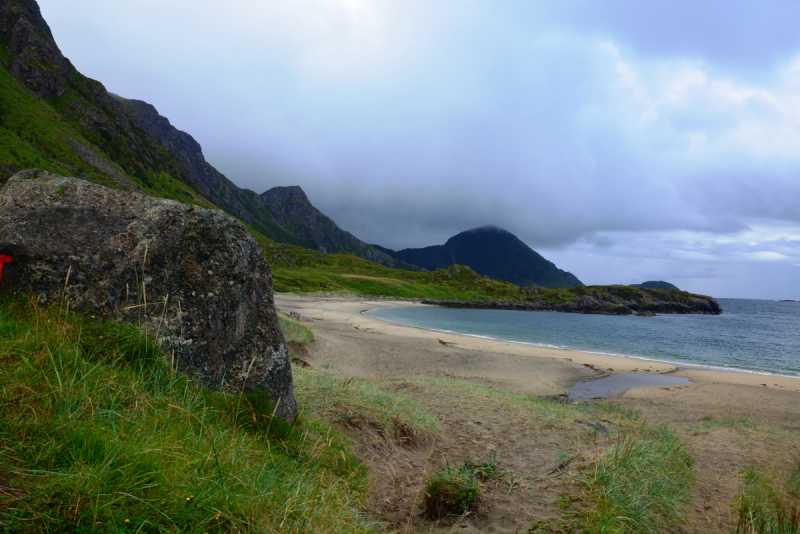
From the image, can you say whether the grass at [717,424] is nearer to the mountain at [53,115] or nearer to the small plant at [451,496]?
the small plant at [451,496]

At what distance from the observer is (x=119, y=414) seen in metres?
3.05

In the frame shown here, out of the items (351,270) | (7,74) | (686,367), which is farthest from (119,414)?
(7,74)

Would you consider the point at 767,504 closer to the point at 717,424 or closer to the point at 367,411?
the point at 367,411

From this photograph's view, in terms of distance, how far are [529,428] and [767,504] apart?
4281mm

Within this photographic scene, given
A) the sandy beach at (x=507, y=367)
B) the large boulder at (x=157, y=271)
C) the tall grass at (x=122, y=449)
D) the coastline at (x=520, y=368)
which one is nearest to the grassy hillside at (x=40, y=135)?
the sandy beach at (x=507, y=367)

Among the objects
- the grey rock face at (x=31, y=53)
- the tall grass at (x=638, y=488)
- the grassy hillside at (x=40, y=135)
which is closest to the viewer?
the tall grass at (x=638, y=488)

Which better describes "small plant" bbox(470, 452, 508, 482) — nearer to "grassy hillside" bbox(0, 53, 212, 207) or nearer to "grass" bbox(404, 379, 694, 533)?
"grass" bbox(404, 379, 694, 533)

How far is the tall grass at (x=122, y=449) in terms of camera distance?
2.10m

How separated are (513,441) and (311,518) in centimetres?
647

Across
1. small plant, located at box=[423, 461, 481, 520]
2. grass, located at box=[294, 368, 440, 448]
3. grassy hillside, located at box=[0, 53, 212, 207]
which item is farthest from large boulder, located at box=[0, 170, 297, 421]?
grassy hillside, located at box=[0, 53, 212, 207]

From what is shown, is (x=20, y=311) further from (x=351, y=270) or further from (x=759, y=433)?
(x=351, y=270)

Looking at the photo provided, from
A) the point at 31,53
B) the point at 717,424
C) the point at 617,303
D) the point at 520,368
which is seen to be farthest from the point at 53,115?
the point at 617,303

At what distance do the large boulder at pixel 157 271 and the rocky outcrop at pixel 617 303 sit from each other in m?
126

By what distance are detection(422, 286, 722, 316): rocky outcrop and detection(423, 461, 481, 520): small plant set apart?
412 feet
